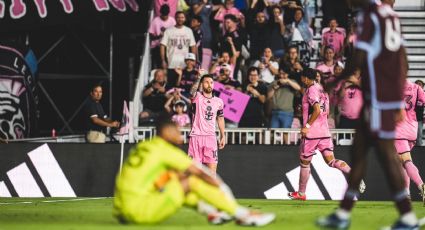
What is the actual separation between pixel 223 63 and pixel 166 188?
39.1ft

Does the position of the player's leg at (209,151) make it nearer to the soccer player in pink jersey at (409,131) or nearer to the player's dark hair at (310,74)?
the player's dark hair at (310,74)

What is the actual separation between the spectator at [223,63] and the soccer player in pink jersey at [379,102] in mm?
11557

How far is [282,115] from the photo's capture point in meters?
21.3

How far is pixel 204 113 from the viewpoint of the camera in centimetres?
1786

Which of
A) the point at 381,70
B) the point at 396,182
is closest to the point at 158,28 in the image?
the point at 381,70

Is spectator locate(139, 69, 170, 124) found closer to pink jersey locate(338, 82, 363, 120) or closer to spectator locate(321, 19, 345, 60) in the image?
pink jersey locate(338, 82, 363, 120)

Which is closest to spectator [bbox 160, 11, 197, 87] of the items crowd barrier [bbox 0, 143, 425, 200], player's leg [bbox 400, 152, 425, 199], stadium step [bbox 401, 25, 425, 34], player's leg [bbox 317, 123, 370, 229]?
crowd barrier [bbox 0, 143, 425, 200]

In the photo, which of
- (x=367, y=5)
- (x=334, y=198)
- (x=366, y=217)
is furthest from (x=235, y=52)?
(x=367, y=5)

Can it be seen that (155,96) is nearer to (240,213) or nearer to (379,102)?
(240,213)

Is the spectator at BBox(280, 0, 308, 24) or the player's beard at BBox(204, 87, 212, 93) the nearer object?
the player's beard at BBox(204, 87, 212, 93)

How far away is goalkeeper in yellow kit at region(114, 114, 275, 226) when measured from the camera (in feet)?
33.7

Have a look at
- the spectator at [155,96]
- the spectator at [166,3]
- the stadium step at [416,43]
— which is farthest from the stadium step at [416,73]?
the spectator at [155,96]

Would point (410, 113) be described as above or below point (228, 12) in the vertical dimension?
below

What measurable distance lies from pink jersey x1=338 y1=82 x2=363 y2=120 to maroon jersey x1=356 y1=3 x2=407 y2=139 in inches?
402
